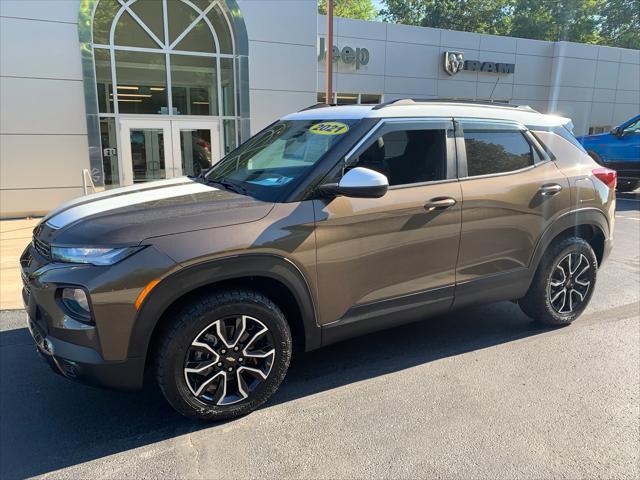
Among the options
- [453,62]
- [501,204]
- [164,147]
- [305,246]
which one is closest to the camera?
[305,246]

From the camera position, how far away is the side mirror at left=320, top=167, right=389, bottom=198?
9.40ft

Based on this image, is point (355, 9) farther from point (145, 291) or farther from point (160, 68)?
point (145, 291)

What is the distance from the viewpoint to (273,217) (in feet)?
9.33

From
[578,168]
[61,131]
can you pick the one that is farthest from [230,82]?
[578,168]

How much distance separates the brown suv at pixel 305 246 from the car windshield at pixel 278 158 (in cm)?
2

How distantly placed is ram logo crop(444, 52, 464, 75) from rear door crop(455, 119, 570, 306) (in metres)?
15.0

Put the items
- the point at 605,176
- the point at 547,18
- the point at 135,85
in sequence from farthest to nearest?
the point at 547,18 < the point at 135,85 < the point at 605,176

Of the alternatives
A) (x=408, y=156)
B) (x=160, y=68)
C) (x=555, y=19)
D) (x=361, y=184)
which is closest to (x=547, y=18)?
(x=555, y=19)

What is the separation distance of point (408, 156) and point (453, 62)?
52.5 feet

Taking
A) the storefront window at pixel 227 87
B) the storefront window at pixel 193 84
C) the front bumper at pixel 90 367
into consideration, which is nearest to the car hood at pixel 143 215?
the front bumper at pixel 90 367

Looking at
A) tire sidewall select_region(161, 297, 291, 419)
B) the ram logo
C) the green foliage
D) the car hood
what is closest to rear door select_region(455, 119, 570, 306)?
tire sidewall select_region(161, 297, 291, 419)

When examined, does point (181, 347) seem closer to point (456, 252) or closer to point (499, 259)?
point (456, 252)

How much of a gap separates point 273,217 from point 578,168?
2826 mm

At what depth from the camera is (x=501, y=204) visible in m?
3.65
